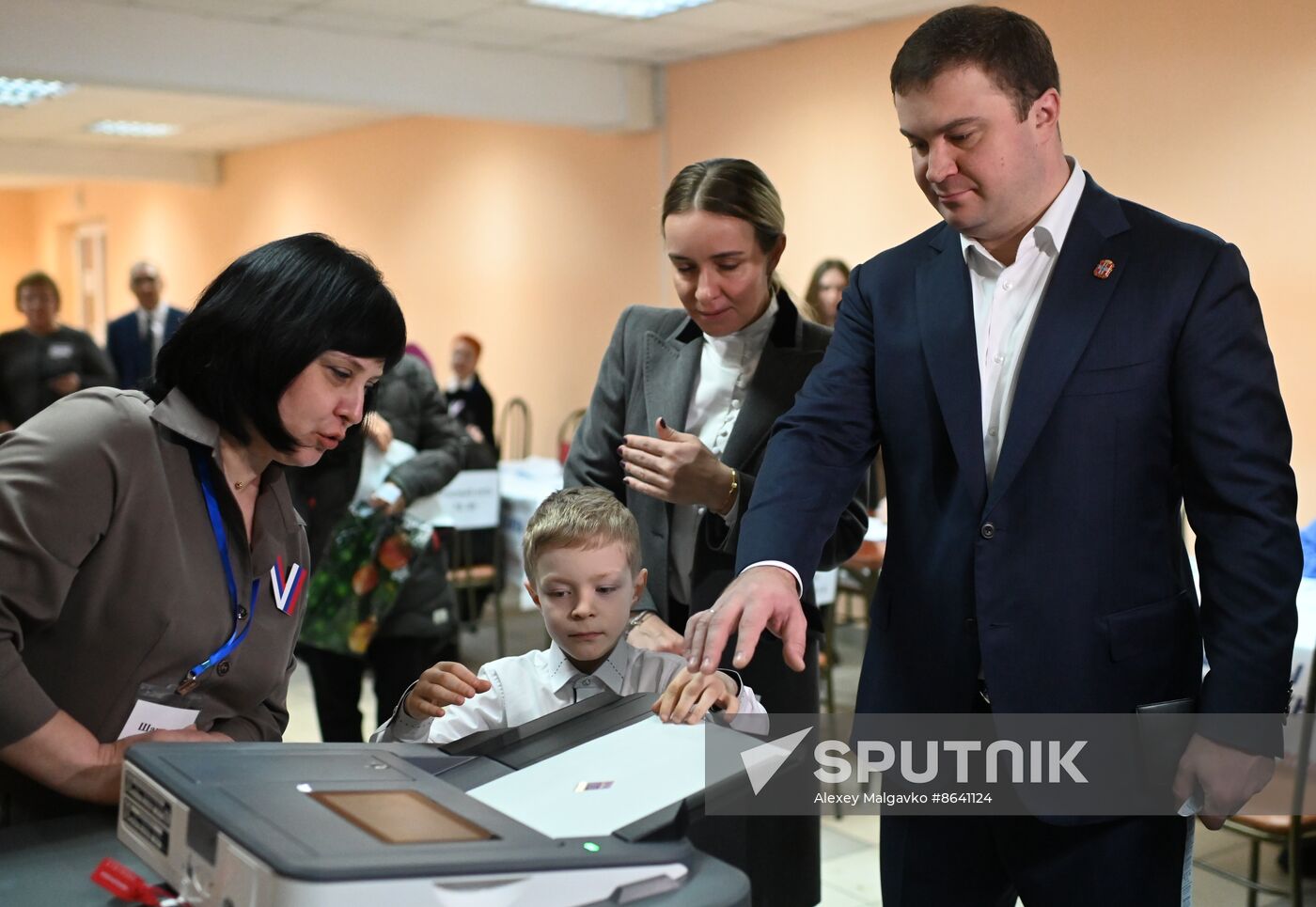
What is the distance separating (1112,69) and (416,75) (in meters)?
3.44

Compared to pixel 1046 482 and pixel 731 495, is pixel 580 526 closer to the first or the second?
pixel 731 495

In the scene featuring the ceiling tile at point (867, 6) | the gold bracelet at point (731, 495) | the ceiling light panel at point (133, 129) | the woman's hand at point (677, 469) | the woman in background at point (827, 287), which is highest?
the ceiling light panel at point (133, 129)

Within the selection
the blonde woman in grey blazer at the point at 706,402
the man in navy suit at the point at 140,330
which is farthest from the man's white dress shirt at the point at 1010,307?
the man in navy suit at the point at 140,330

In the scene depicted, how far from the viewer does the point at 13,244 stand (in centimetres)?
1494

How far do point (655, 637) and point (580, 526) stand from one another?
0.18 metres

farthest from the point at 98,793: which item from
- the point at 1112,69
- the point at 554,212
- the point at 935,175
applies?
the point at 554,212

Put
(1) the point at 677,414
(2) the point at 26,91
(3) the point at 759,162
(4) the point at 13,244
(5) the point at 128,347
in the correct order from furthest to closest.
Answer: (4) the point at 13,244 < (2) the point at 26,91 < (5) the point at 128,347 < (3) the point at 759,162 < (1) the point at 677,414

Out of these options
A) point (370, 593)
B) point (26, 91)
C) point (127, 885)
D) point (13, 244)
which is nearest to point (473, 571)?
point (370, 593)

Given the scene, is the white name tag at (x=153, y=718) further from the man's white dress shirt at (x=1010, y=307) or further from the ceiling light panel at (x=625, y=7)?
the ceiling light panel at (x=625, y=7)

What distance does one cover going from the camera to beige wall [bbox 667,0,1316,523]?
4.62 m

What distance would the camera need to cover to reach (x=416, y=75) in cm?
655

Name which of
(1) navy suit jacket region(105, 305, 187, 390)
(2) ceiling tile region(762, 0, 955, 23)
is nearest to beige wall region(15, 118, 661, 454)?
(2) ceiling tile region(762, 0, 955, 23)

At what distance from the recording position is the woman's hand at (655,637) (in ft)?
5.40

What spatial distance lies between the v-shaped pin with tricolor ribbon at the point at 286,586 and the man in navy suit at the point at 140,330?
20.0ft
